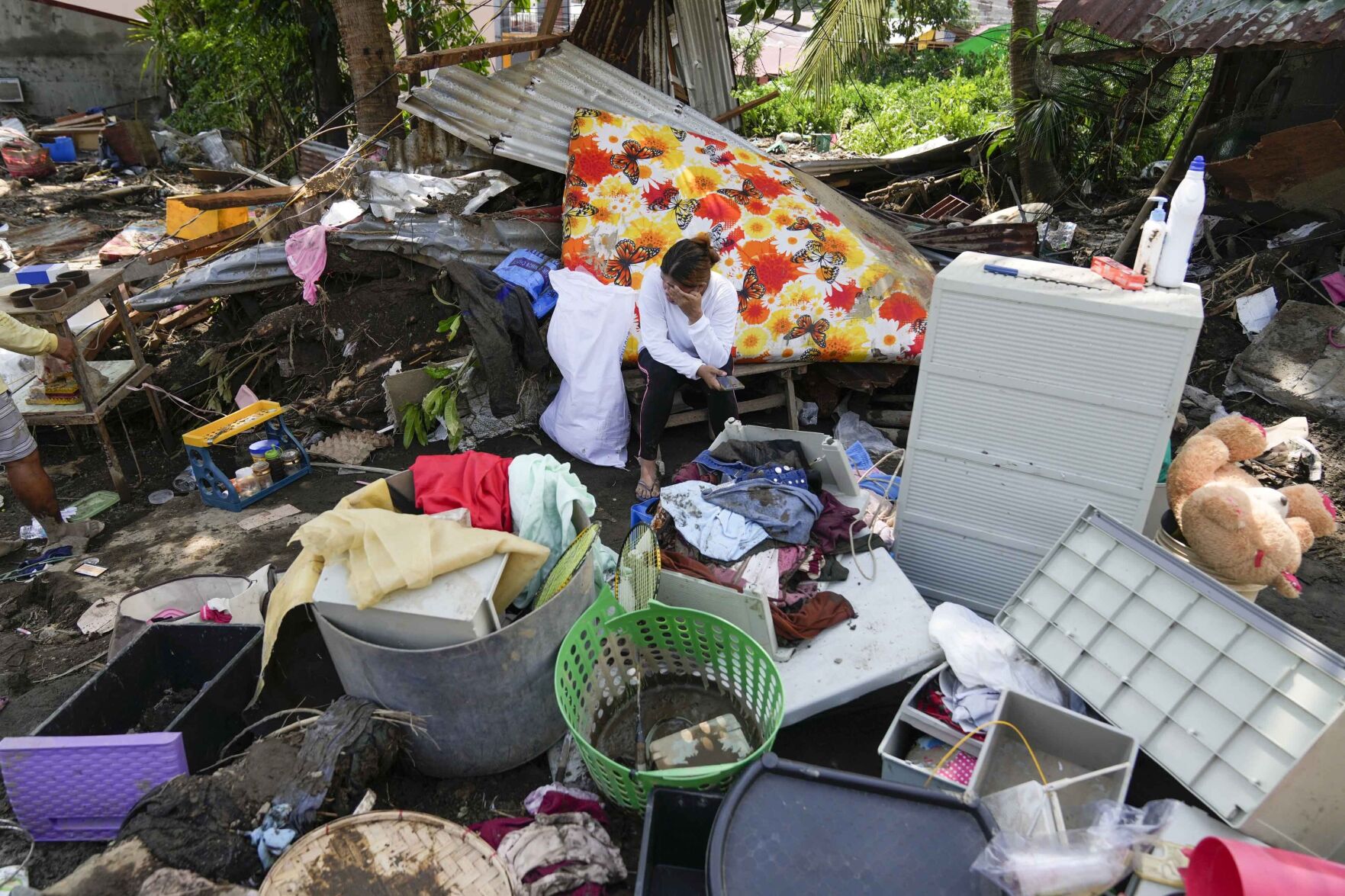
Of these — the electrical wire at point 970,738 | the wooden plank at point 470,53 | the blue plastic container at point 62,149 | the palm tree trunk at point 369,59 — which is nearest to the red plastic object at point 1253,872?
the electrical wire at point 970,738

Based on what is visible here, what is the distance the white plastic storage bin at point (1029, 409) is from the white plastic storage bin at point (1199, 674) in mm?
292

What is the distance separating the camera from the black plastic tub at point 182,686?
2.61 meters

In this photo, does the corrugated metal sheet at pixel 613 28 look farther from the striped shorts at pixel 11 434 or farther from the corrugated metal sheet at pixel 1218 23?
the striped shorts at pixel 11 434

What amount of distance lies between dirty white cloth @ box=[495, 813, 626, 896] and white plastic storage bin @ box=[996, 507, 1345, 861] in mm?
1501

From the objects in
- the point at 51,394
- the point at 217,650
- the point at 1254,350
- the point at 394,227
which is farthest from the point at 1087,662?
the point at 51,394

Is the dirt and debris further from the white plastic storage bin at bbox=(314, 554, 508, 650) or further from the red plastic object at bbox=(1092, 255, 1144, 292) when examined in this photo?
the red plastic object at bbox=(1092, 255, 1144, 292)

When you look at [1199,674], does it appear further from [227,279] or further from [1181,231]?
[227,279]

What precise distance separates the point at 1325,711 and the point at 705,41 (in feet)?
22.1

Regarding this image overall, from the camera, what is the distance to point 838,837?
6.60 feet

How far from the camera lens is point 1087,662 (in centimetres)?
257

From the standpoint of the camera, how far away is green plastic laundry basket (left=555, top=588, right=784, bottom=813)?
7.87 feet

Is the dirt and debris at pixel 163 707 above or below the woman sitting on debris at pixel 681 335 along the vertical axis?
below

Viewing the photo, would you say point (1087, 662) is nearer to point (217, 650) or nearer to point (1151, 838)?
point (1151, 838)

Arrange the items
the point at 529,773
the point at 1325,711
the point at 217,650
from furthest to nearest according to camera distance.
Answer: the point at 217,650
the point at 529,773
the point at 1325,711
